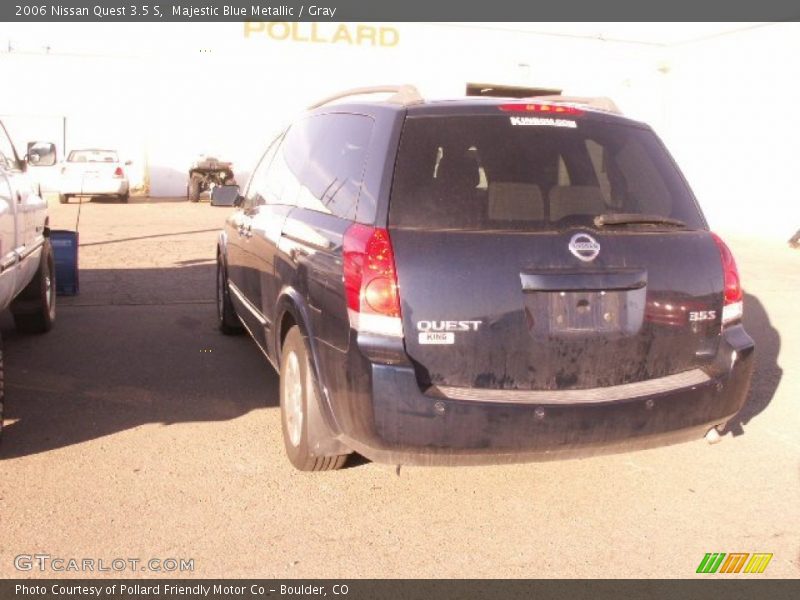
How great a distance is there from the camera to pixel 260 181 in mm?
5980

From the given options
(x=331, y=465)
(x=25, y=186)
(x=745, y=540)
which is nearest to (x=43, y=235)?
(x=25, y=186)

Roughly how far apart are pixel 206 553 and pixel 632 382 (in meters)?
1.93

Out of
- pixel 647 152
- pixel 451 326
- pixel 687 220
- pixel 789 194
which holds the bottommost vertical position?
pixel 789 194

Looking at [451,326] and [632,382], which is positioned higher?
[451,326]

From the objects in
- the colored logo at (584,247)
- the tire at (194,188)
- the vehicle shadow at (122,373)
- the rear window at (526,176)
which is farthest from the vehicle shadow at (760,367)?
the tire at (194,188)

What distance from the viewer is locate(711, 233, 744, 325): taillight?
12.7ft

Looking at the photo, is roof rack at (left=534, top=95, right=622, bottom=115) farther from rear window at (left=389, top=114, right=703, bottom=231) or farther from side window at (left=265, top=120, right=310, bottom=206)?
side window at (left=265, top=120, right=310, bottom=206)

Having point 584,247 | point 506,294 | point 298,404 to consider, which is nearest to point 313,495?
point 298,404

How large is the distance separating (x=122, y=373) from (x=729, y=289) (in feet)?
13.9

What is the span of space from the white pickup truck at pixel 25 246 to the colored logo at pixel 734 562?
355cm

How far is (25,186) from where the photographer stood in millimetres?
6426

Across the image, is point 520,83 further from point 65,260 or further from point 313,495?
point 313,495

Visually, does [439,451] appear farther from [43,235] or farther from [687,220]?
[43,235]
